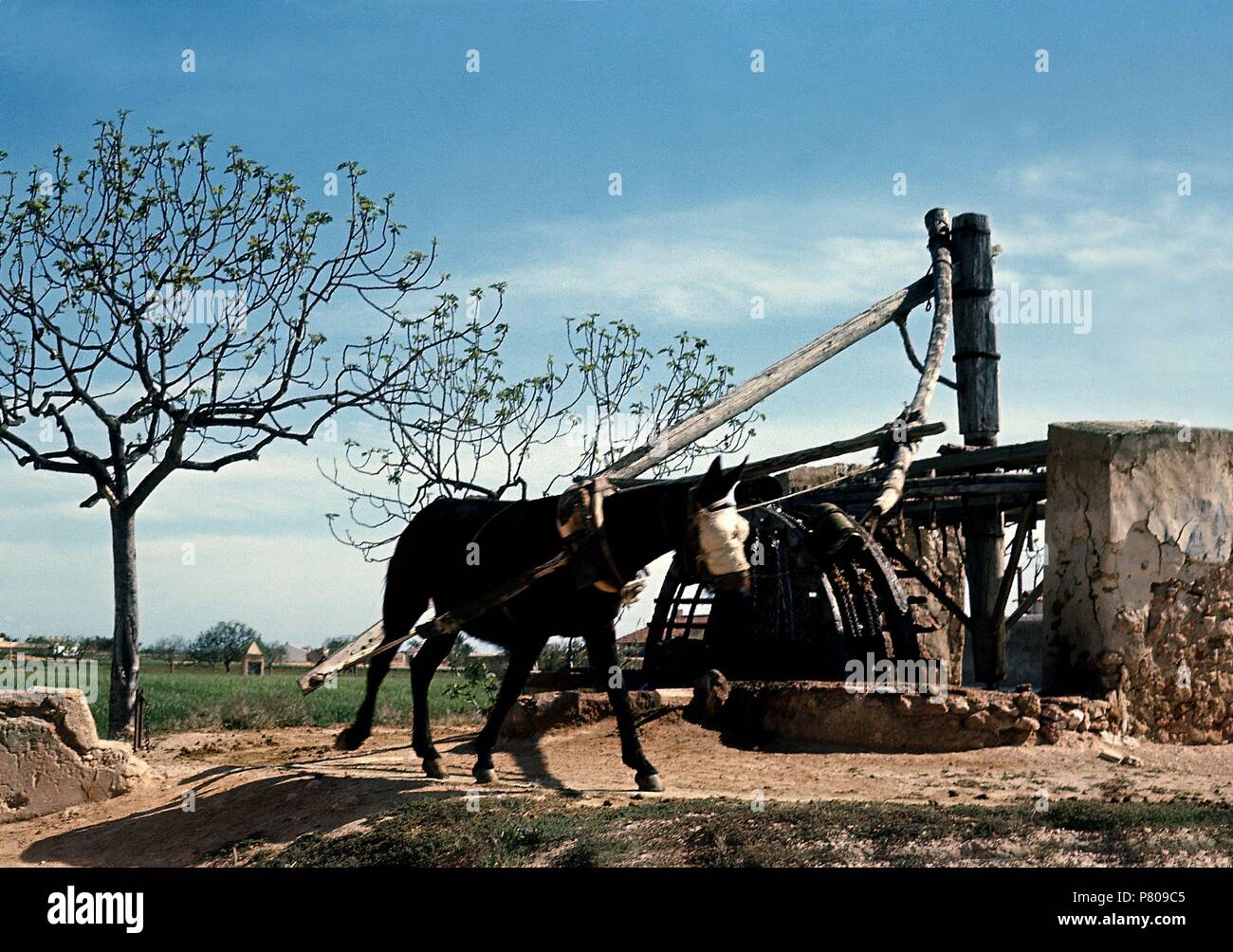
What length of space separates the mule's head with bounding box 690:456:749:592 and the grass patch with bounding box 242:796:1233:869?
1.38 meters

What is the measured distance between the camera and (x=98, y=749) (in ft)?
32.6

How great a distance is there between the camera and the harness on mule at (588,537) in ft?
25.6

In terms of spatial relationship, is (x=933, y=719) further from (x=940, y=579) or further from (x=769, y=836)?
(x=940, y=579)

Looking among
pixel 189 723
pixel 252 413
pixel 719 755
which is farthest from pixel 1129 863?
A: pixel 189 723

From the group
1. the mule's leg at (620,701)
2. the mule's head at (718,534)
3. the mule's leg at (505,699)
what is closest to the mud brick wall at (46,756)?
A: the mule's leg at (505,699)

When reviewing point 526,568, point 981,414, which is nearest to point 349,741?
point 526,568

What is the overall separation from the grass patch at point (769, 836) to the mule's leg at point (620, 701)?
62 cm

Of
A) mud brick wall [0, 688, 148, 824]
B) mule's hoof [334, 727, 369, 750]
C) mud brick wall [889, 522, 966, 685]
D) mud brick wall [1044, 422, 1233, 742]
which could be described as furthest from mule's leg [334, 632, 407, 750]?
mud brick wall [889, 522, 966, 685]

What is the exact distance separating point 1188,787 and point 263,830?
244 inches

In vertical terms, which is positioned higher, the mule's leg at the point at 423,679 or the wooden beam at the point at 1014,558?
the wooden beam at the point at 1014,558

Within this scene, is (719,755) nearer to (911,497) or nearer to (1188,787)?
(1188,787)

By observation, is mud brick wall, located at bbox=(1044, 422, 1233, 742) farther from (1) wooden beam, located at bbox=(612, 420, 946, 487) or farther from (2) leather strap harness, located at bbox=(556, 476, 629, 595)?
(2) leather strap harness, located at bbox=(556, 476, 629, 595)

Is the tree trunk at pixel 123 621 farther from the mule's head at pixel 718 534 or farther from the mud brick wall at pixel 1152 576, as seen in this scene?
the mud brick wall at pixel 1152 576
